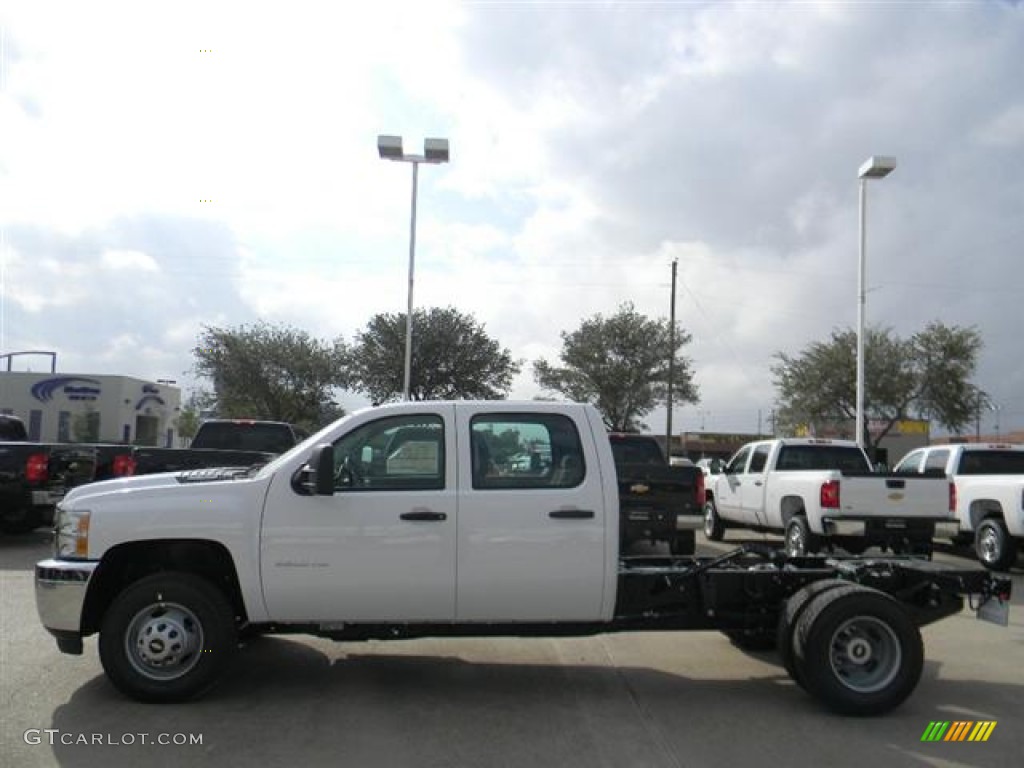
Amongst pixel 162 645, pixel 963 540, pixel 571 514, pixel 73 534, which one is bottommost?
pixel 162 645

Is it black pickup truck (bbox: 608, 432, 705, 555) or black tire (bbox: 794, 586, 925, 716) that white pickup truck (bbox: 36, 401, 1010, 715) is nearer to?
black tire (bbox: 794, 586, 925, 716)

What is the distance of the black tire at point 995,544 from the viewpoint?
13.6 meters

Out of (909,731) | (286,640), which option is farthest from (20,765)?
(909,731)

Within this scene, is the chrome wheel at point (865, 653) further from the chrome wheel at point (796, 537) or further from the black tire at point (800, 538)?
the chrome wheel at point (796, 537)

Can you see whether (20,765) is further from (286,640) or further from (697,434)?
(697,434)

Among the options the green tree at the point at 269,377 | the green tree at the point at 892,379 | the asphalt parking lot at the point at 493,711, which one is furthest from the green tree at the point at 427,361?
the asphalt parking lot at the point at 493,711

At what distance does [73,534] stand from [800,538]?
9.85m

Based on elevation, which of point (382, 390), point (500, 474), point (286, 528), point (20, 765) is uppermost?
point (382, 390)

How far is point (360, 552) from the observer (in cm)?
591

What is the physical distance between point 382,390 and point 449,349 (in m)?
2.84

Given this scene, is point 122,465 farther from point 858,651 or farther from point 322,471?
point 858,651

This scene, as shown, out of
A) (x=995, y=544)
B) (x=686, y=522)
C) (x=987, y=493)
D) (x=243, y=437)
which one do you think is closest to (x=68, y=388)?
(x=243, y=437)

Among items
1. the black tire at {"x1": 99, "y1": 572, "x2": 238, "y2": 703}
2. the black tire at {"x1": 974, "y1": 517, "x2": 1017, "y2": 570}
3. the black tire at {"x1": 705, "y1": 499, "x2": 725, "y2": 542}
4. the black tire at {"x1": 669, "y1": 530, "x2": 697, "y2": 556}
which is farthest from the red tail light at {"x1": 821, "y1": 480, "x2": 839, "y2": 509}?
the black tire at {"x1": 99, "y1": 572, "x2": 238, "y2": 703}

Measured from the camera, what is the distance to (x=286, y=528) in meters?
5.91
